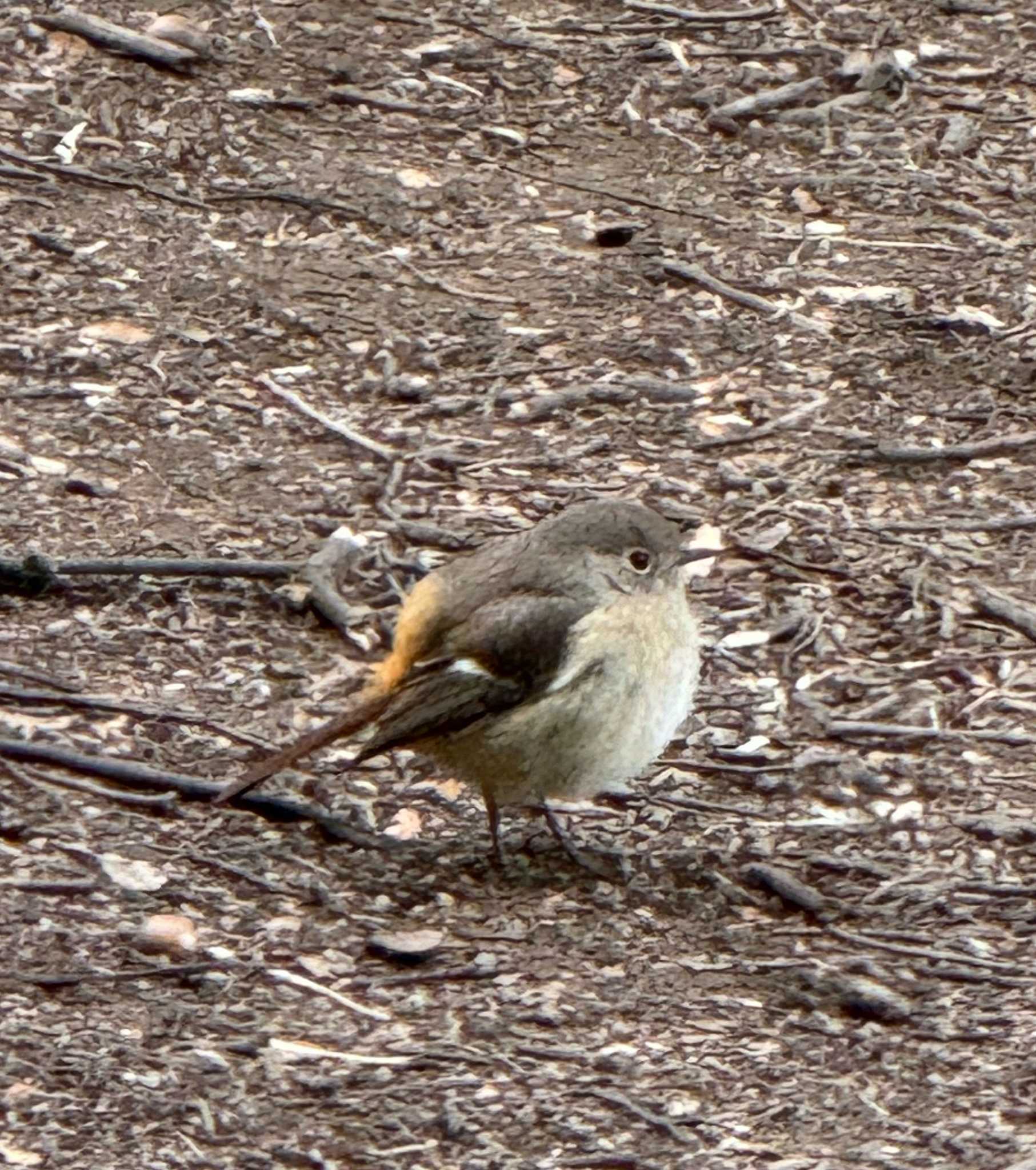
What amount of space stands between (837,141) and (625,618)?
12.4ft

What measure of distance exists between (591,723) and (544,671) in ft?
0.54

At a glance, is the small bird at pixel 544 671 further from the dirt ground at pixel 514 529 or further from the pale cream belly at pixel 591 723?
the dirt ground at pixel 514 529

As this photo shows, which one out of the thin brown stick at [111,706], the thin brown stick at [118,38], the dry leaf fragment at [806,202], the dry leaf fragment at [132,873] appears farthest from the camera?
the thin brown stick at [118,38]

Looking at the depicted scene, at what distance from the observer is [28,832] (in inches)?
217

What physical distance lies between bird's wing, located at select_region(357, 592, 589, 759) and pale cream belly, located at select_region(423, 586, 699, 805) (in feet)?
0.11

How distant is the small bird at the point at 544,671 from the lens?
213 inches

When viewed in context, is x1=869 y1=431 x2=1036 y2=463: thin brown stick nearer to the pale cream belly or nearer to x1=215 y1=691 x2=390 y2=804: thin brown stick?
the pale cream belly

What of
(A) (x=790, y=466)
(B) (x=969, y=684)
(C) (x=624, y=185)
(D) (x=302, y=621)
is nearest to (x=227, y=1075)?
(D) (x=302, y=621)

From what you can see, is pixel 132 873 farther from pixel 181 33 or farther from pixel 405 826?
pixel 181 33

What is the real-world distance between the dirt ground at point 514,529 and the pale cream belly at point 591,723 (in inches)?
10.7

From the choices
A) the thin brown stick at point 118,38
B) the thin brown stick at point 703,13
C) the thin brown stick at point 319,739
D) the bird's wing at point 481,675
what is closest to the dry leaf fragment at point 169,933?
the thin brown stick at point 319,739

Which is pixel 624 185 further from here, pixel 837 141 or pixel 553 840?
pixel 553 840

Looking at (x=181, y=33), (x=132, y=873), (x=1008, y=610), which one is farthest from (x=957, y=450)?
(x=181, y=33)

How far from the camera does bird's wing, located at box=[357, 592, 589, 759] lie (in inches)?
213
